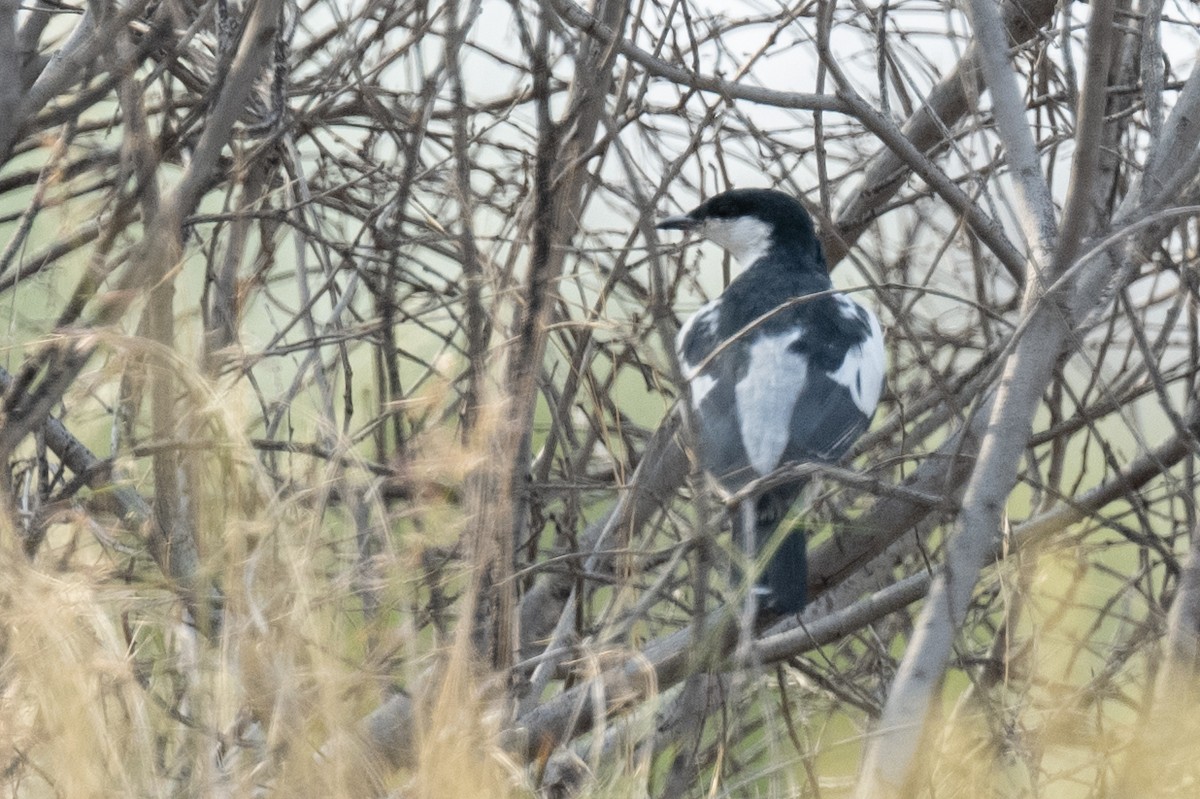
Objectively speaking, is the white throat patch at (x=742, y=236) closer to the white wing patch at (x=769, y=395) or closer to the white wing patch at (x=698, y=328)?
the white wing patch at (x=698, y=328)

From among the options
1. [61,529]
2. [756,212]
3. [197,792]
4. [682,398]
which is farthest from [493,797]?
[756,212]

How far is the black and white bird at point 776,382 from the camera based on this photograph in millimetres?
3357

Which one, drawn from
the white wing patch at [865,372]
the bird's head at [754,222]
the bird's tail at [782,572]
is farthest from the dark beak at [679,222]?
the bird's tail at [782,572]

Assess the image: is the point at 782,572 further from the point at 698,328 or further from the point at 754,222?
the point at 754,222

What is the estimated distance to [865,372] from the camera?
12.3ft

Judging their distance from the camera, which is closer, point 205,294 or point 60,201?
point 60,201

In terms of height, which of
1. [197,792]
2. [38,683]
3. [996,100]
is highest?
[996,100]

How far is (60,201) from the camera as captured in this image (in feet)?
9.53

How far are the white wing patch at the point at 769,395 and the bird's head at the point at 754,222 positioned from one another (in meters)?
0.60

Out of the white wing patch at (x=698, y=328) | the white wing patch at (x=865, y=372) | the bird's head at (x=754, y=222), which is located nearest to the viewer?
the white wing patch at (x=865, y=372)

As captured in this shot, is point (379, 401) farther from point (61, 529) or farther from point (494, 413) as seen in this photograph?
point (494, 413)

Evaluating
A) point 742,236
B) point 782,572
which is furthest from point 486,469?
point 742,236

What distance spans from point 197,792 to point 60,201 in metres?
1.34

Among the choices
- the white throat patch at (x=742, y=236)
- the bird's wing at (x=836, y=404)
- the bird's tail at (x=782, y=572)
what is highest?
the white throat patch at (x=742, y=236)
